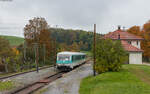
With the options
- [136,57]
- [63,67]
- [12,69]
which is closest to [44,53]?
[12,69]

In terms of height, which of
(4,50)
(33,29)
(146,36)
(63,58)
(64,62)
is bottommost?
(64,62)

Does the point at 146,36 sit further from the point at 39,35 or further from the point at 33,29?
the point at 33,29

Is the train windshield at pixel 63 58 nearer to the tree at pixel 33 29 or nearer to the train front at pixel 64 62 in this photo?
the train front at pixel 64 62

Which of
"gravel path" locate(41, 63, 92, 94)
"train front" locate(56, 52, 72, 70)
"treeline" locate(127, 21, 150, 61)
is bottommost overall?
"gravel path" locate(41, 63, 92, 94)

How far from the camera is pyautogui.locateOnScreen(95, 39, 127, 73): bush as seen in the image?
1903cm

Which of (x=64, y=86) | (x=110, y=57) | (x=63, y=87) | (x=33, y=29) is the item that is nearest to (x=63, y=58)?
(x=110, y=57)

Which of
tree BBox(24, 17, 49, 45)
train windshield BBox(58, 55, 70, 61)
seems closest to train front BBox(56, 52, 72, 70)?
train windshield BBox(58, 55, 70, 61)

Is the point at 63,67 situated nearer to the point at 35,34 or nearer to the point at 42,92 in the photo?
the point at 42,92

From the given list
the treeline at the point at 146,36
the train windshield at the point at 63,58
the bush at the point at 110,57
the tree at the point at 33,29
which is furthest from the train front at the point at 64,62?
the treeline at the point at 146,36

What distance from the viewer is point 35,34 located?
42.9m

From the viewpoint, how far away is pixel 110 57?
19.2 m

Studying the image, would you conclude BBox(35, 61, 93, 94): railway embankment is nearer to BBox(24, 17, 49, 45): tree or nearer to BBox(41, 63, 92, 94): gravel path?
BBox(41, 63, 92, 94): gravel path

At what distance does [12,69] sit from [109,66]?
22.1 metres

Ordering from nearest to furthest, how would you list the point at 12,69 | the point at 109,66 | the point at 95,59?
the point at 109,66 < the point at 95,59 < the point at 12,69
